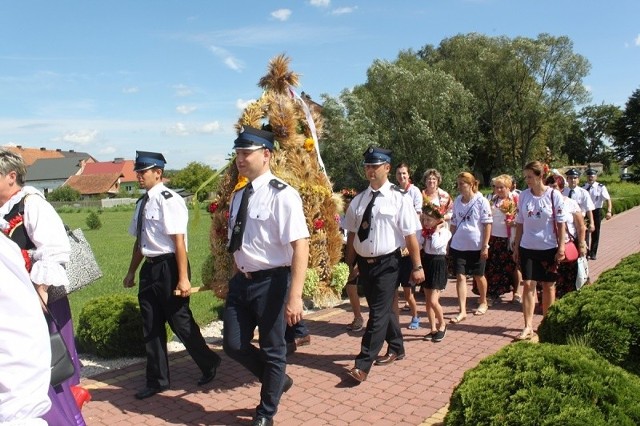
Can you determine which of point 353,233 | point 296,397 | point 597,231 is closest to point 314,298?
point 353,233

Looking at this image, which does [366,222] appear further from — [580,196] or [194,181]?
[194,181]

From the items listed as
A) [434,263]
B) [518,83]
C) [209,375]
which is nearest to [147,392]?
[209,375]

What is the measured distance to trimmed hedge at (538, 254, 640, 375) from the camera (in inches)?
177

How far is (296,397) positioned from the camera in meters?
5.01

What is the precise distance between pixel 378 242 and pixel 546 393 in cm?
243

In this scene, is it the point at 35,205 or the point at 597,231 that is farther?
the point at 597,231

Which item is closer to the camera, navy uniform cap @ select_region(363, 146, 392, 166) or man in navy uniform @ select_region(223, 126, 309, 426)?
man in navy uniform @ select_region(223, 126, 309, 426)

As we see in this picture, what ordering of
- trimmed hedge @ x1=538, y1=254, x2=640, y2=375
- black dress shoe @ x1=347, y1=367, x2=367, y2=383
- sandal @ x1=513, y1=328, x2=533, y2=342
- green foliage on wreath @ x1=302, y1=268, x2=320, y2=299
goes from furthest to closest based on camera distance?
green foliage on wreath @ x1=302, y1=268, x2=320, y2=299 < sandal @ x1=513, y1=328, x2=533, y2=342 < black dress shoe @ x1=347, y1=367, x2=367, y2=383 < trimmed hedge @ x1=538, y1=254, x2=640, y2=375

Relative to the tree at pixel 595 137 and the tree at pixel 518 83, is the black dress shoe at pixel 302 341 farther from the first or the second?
the tree at pixel 595 137

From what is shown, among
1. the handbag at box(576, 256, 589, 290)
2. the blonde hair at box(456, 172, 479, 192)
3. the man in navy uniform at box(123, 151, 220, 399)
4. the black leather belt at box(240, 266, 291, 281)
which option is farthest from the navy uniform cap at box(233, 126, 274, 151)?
the handbag at box(576, 256, 589, 290)

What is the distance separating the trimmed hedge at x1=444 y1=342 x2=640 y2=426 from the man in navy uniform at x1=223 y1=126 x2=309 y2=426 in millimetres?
1372

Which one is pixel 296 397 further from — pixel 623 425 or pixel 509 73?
pixel 509 73

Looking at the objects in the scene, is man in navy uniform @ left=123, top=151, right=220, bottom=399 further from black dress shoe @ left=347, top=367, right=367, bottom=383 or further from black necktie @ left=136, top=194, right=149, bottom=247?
black dress shoe @ left=347, top=367, right=367, bottom=383

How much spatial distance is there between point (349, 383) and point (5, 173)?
325 centimetres
